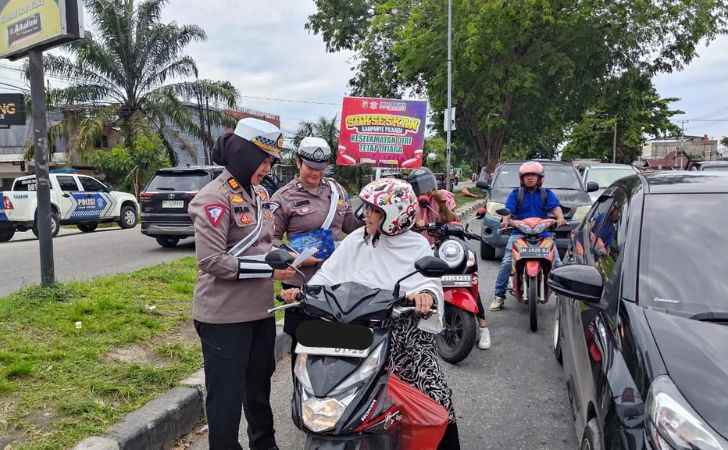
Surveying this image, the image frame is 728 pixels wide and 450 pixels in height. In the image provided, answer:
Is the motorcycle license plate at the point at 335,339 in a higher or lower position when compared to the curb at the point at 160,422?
higher

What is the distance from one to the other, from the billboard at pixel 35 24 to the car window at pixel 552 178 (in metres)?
7.11

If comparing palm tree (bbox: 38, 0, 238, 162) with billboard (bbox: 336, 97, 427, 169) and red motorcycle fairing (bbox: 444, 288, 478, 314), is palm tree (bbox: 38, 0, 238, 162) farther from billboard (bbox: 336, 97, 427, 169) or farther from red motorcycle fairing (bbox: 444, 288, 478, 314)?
red motorcycle fairing (bbox: 444, 288, 478, 314)

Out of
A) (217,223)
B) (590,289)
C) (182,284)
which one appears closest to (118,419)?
(217,223)

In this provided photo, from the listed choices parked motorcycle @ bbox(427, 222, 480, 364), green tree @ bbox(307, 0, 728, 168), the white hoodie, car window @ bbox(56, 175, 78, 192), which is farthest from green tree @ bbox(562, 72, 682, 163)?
the white hoodie

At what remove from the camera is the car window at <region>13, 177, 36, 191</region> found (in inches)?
562

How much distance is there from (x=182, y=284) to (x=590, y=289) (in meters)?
4.97

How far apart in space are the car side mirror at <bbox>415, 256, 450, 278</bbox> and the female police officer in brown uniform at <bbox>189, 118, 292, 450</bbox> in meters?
0.71

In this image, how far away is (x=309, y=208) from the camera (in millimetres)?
3400

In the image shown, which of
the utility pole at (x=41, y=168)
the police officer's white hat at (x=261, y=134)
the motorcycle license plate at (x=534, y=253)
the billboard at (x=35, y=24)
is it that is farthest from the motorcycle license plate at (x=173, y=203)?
the police officer's white hat at (x=261, y=134)

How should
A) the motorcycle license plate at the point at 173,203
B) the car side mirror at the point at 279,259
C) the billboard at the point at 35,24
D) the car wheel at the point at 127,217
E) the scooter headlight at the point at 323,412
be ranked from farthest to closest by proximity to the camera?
1. the car wheel at the point at 127,217
2. the motorcycle license plate at the point at 173,203
3. the billboard at the point at 35,24
4. the car side mirror at the point at 279,259
5. the scooter headlight at the point at 323,412

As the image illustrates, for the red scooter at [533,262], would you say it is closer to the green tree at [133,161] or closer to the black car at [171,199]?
the black car at [171,199]

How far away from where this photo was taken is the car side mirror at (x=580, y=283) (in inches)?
101

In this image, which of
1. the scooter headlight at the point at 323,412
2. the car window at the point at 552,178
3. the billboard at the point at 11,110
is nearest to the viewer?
the scooter headlight at the point at 323,412

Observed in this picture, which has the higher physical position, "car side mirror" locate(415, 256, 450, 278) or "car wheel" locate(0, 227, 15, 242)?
"car side mirror" locate(415, 256, 450, 278)
